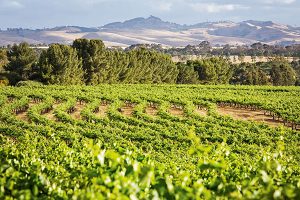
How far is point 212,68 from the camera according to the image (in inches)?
3605

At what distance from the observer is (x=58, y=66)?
218ft

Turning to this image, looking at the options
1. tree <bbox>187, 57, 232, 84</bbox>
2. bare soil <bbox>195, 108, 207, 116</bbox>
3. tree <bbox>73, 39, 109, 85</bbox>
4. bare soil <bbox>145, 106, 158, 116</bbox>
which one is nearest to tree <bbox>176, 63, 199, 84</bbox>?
tree <bbox>187, 57, 232, 84</bbox>

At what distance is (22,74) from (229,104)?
43.0 metres

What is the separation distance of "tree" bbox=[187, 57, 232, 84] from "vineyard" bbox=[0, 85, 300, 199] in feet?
113

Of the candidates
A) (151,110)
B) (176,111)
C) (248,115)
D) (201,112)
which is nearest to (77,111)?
(151,110)

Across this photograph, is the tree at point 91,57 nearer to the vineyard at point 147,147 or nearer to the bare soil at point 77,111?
the vineyard at point 147,147

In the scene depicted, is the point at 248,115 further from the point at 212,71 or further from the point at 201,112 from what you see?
the point at 212,71

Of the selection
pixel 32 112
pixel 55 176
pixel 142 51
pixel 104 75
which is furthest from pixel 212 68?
pixel 55 176

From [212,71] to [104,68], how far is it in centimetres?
2927

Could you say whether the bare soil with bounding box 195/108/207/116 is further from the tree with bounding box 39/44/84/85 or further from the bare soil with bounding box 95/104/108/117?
the tree with bounding box 39/44/84/85

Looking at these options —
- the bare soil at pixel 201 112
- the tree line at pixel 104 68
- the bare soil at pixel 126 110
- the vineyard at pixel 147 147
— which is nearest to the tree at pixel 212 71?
the tree line at pixel 104 68

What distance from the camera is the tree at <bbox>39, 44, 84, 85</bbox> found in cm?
6538

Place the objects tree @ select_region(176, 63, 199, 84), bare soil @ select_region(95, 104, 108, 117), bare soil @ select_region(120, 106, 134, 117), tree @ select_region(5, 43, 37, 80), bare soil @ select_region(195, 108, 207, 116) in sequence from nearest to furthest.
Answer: bare soil @ select_region(95, 104, 108, 117), bare soil @ select_region(120, 106, 134, 117), bare soil @ select_region(195, 108, 207, 116), tree @ select_region(5, 43, 37, 80), tree @ select_region(176, 63, 199, 84)

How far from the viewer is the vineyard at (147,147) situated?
5.77 meters
